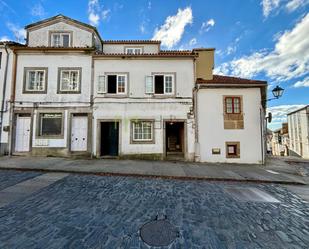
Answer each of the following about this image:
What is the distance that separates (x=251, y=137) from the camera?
1150 cm

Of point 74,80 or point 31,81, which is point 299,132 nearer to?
point 74,80

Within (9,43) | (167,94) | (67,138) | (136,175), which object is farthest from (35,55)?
(136,175)

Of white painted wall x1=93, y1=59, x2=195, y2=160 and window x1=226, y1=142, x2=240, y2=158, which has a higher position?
white painted wall x1=93, y1=59, x2=195, y2=160

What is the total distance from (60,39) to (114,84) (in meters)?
5.58

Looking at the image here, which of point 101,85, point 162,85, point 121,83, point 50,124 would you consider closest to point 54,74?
point 101,85

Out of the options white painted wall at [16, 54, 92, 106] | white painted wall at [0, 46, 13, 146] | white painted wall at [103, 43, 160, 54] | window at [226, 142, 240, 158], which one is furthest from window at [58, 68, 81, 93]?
window at [226, 142, 240, 158]

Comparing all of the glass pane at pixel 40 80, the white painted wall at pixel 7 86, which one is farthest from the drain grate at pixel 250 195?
the white painted wall at pixel 7 86

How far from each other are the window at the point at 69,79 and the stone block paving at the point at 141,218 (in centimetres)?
798

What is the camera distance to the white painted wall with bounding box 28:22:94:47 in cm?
1310

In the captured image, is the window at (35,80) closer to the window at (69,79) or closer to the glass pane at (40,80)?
the glass pane at (40,80)

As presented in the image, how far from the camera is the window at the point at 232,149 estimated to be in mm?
11482

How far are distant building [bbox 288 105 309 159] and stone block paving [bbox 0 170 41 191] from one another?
28298 mm

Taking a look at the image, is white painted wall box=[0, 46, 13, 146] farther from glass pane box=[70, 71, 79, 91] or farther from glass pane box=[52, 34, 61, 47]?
glass pane box=[70, 71, 79, 91]

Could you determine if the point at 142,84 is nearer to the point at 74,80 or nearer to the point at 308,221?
the point at 74,80
